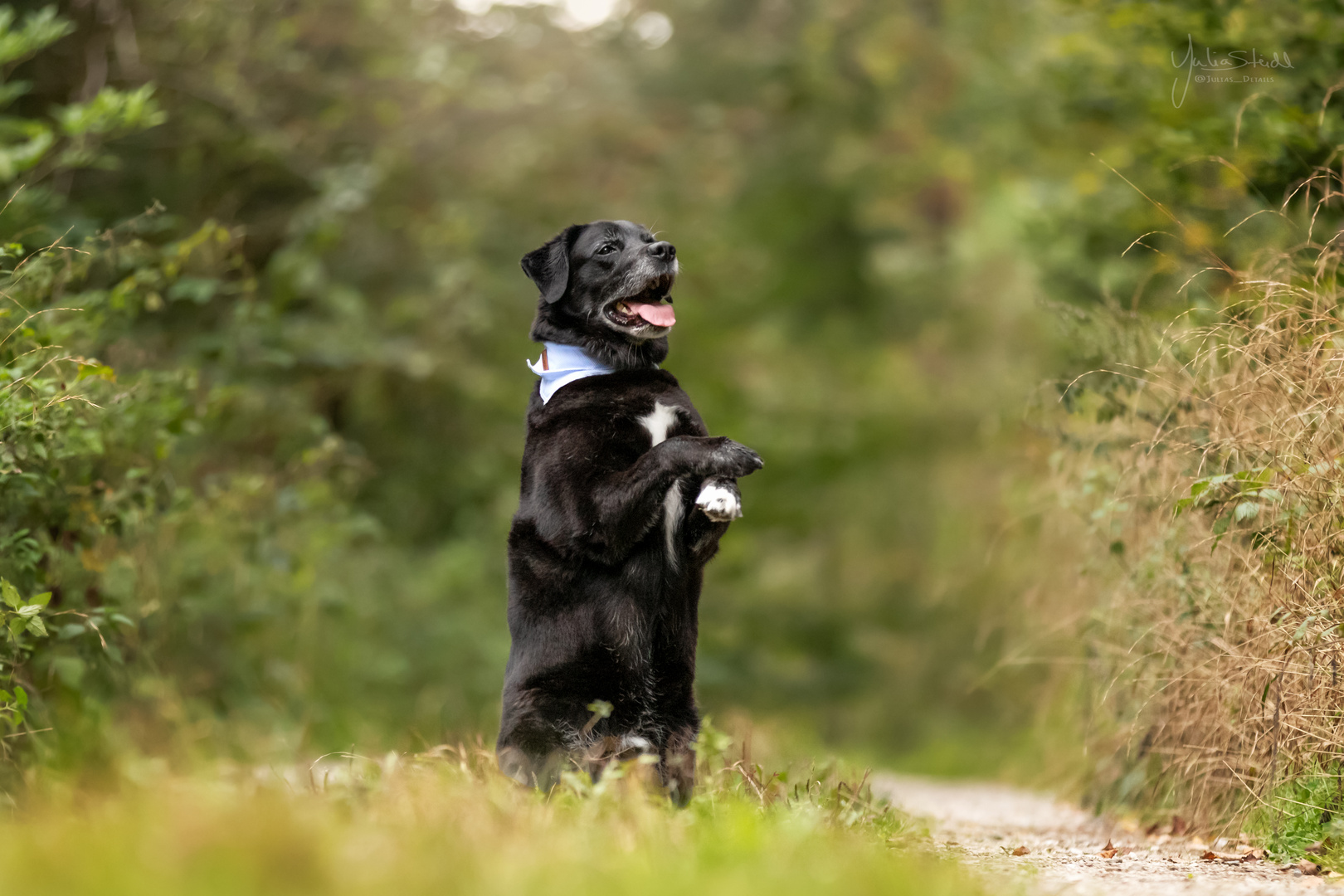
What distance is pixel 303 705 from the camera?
8.04 m

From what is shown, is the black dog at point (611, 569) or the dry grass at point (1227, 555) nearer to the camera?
the black dog at point (611, 569)

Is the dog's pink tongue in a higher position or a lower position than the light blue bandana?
higher

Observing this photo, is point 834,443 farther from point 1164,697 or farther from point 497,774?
point 497,774

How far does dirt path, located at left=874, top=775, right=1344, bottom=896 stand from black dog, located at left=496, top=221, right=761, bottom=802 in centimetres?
110

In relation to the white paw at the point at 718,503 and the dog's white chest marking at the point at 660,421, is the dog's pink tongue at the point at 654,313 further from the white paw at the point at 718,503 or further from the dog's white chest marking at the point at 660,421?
the white paw at the point at 718,503

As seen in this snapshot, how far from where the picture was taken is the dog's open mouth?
429 cm

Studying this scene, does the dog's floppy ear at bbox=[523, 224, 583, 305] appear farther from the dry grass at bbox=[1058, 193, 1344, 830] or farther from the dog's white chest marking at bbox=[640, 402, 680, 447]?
the dry grass at bbox=[1058, 193, 1344, 830]

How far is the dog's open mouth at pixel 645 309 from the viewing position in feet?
14.1

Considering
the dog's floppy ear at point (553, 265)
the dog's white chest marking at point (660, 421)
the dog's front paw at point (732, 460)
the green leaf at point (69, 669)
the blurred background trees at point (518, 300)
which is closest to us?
the dog's front paw at point (732, 460)

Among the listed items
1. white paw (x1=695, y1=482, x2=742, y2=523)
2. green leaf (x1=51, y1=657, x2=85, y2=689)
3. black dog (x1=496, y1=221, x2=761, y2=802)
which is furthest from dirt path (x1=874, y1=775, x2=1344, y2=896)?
green leaf (x1=51, y1=657, x2=85, y2=689)

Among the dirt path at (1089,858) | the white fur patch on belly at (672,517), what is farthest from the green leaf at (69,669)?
the dirt path at (1089,858)

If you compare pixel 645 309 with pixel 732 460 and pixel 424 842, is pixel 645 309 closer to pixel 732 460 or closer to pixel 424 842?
pixel 732 460

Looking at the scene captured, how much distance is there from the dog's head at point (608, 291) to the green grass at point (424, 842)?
1.53 m

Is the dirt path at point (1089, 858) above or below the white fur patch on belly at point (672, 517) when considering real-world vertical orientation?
below
